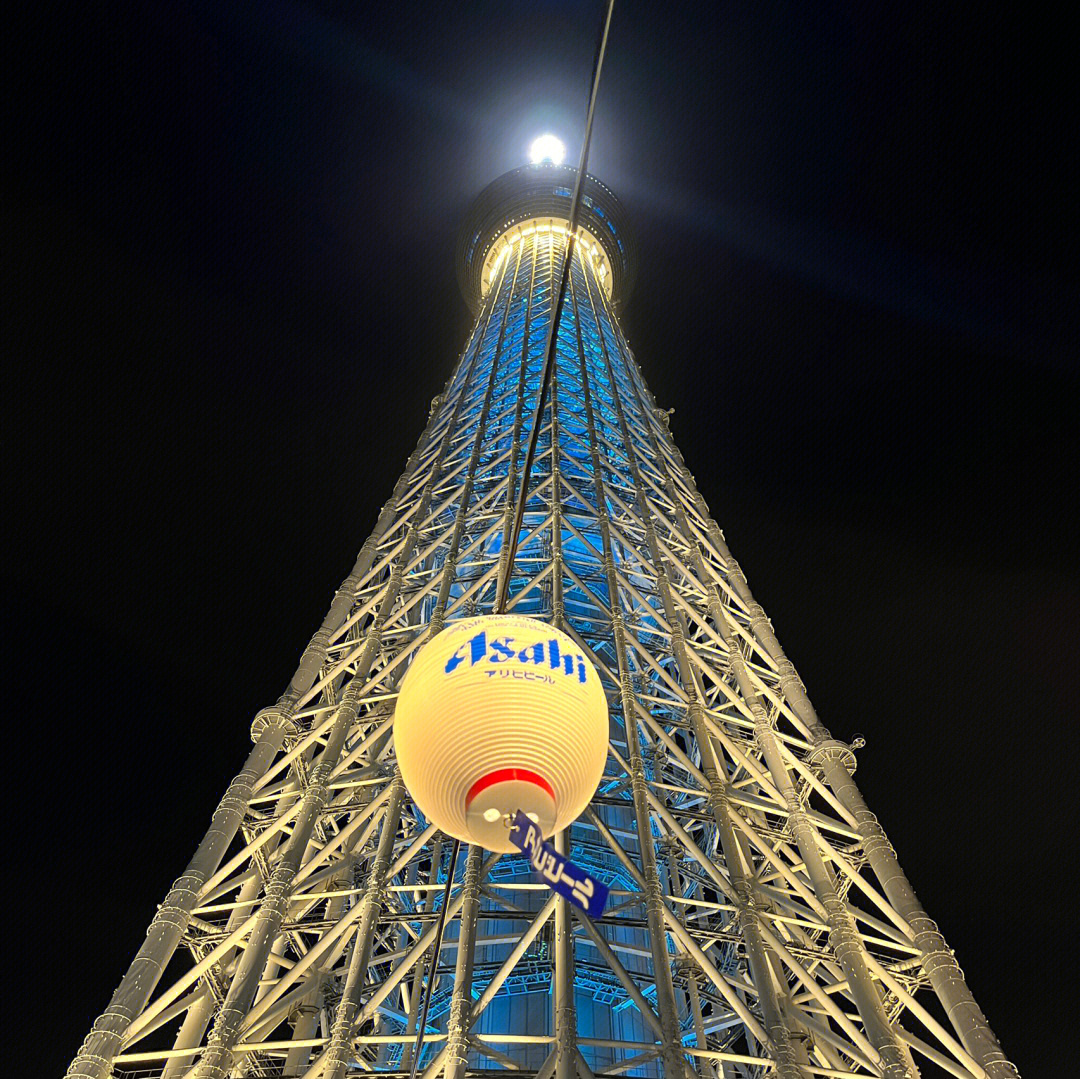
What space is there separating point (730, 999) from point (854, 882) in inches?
98.6

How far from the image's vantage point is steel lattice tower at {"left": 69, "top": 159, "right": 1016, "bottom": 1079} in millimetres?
9648

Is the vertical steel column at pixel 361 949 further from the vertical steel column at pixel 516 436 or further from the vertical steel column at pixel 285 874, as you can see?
the vertical steel column at pixel 516 436

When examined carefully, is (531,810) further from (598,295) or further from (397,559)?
(598,295)

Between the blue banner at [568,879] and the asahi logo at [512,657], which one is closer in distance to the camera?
the blue banner at [568,879]

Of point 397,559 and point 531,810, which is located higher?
point 397,559

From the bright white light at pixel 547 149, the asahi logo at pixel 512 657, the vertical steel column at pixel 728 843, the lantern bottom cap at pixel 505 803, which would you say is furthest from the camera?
the bright white light at pixel 547 149

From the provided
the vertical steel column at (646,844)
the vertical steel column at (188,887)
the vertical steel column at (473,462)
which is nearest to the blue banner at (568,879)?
the vertical steel column at (646,844)

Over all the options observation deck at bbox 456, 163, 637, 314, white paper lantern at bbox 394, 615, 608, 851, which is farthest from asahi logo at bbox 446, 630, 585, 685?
observation deck at bbox 456, 163, 637, 314

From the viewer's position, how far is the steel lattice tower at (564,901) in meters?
9.65

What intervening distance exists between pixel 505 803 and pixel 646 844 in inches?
197

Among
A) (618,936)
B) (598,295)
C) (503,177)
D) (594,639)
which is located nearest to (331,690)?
(594,639)

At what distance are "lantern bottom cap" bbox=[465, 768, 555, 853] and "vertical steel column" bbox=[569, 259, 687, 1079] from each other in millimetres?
3430

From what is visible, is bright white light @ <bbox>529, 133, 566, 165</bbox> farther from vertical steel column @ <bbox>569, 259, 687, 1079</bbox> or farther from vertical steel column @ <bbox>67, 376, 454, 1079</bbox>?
vertical steel column @ <bbox>67, 376, 454, 1079</bbox>

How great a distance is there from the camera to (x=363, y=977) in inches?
402
